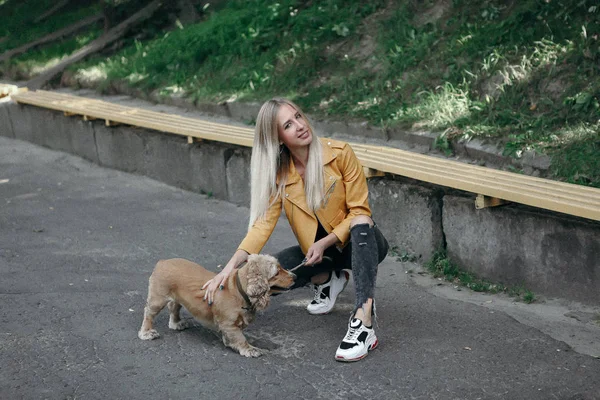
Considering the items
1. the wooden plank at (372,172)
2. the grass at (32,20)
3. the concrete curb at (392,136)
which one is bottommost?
the concrete curb at (392,136)

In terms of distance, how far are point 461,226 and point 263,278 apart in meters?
1.84

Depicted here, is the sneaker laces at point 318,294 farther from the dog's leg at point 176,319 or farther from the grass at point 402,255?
the grass at point 402,255

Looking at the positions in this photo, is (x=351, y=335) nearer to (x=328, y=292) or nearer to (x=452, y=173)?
(x=328, y=292)

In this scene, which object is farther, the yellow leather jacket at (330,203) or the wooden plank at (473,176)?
the wooden plank at (473,176)

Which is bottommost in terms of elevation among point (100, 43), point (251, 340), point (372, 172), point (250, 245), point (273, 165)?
point (251, 340)

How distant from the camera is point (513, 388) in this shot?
3.97 m

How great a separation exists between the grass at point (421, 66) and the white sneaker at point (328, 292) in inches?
76.4

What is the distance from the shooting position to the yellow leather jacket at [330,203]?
4578mm

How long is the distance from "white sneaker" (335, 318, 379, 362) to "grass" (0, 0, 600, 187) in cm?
225

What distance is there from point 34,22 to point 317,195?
39.3 feet

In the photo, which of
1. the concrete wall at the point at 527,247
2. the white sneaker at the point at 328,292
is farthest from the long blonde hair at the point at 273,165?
the concrete wall at the point at 527,247

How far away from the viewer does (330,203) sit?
15.1 feet

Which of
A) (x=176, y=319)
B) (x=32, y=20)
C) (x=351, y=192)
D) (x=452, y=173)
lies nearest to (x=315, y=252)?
(x=351, y=192)

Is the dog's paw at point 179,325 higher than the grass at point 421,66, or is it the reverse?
the grass at point 421,66
